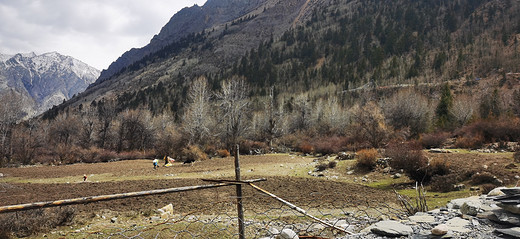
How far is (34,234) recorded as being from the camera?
22.6 ft

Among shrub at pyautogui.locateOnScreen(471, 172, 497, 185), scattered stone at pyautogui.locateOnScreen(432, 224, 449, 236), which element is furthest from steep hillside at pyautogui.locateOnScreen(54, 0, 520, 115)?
scattered stone at pyautogui.locateOnScreen(432, 224, 449, 236)

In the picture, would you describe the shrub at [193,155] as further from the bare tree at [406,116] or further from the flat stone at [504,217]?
the bare tree at [406,116]

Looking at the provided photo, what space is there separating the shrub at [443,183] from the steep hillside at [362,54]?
261 feet

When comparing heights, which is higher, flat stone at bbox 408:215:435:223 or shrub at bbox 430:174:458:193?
flat stone at bbox 408:215:435:223

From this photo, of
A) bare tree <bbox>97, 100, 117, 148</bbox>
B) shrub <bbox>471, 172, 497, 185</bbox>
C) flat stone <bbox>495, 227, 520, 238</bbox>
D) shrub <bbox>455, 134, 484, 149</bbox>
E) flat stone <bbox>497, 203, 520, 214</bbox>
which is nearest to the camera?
flat stone <bbox>495, 227, 520, 238</bbox>

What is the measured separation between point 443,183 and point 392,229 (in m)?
9.60

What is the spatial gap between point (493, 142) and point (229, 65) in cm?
Answer: 12579

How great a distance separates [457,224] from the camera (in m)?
3.45

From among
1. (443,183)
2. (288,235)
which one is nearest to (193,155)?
(443,183)

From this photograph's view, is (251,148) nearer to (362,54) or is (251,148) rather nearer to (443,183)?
(443,183)

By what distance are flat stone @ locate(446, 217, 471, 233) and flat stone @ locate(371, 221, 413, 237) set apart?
51 cm

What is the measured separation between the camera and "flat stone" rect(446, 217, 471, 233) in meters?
3.25

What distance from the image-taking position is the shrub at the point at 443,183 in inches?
422

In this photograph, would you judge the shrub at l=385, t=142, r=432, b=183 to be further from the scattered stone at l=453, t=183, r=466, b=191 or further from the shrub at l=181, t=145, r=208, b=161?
the shrub at l=181, t=145, r=208, b=161
